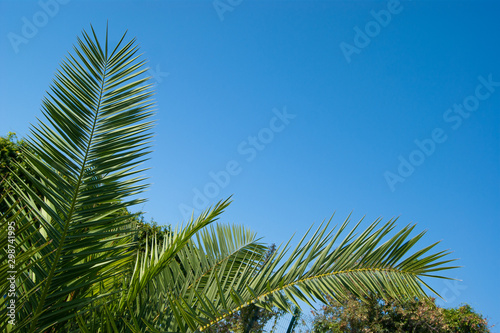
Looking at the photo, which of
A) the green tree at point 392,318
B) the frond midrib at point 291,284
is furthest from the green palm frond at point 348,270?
the green tree at point 392,318

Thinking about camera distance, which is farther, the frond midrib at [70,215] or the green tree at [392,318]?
the green tree at [392,318]

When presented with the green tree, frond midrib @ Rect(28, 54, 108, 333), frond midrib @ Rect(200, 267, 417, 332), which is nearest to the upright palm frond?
frond midrib @ Rect(28, 54, 108, 333)

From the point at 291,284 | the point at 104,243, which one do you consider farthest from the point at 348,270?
the point at 104,243

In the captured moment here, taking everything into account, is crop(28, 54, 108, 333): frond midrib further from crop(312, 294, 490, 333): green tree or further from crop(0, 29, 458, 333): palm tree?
crop(312, 294, 490, 333): green tree

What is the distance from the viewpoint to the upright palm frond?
7.41 feet

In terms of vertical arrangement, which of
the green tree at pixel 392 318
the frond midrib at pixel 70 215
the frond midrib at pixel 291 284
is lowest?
the green tree at pixel 392 318

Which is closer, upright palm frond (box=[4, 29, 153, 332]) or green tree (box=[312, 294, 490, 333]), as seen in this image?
upright palm frond (box=[4, 29, 153, 332])

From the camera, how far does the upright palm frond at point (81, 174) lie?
226cm

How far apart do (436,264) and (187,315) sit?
1.58 metres

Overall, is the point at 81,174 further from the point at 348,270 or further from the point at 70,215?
the point at 348,270

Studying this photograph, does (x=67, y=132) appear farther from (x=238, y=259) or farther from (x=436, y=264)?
(x=436, y=264)

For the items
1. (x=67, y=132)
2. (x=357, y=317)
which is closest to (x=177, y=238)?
(x=67, y=132)

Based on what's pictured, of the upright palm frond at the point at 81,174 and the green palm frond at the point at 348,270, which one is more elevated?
the upright palm frond at the point at 81,174

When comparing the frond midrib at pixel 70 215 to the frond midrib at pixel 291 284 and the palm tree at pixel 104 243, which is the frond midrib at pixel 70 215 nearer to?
the palm tree at pixel 104 243
